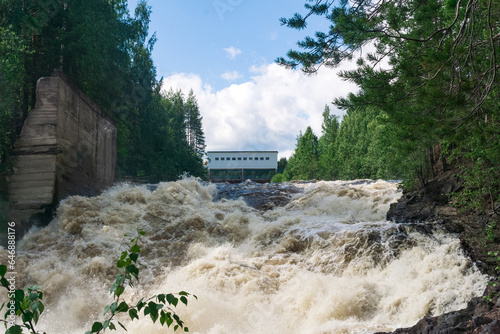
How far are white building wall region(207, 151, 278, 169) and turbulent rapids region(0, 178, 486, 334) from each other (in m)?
46.6

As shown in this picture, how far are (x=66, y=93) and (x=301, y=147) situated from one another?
40993 millimetres

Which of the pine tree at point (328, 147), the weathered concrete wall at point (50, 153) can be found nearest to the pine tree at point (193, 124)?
the pine tree at point (328, 147)


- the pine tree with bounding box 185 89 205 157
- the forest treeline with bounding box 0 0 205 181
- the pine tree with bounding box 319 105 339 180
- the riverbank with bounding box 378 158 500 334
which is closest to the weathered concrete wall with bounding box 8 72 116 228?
the forest treeline with bounding box 0 0 205 181

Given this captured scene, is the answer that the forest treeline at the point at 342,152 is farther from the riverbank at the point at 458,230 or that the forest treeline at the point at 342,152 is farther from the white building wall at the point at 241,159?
the riverbank at the point at 458,230

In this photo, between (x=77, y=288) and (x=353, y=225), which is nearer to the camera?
(x=77, y=288)

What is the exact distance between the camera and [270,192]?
16641 mm

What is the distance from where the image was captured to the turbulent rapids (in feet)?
19.6

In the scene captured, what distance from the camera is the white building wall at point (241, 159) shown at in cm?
5881

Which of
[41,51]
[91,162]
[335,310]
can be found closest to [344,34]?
[335,310]

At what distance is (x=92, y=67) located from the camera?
1678 centimetres

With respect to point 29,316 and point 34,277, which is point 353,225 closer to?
point 34,277

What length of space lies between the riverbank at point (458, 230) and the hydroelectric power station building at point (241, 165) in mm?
48389

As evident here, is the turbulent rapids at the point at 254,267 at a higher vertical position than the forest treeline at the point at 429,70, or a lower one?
lower

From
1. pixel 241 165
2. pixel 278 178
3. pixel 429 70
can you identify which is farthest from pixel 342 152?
pixel 429 70
